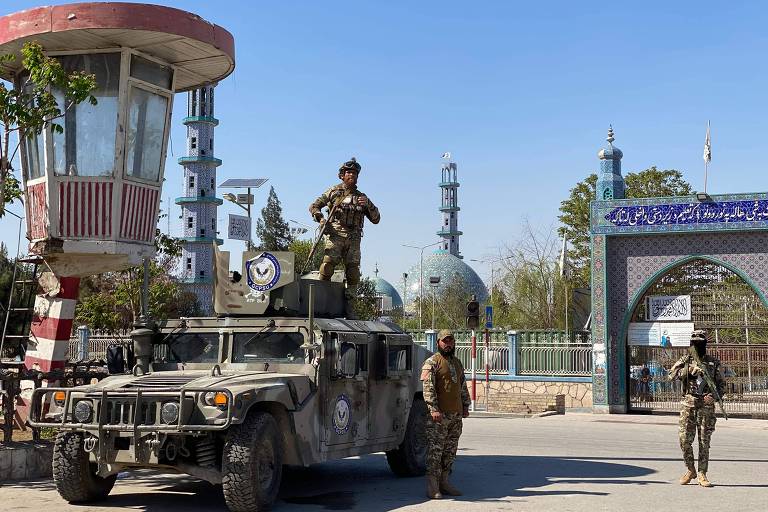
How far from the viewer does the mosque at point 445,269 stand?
Answer: 101812mm

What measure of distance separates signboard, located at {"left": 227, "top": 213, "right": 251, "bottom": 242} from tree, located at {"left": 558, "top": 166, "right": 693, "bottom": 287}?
26.9 m

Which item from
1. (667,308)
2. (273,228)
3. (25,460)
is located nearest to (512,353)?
(667,308)

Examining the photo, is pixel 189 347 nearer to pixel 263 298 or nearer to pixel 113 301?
pixel 263 298

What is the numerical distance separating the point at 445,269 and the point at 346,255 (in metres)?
96.3

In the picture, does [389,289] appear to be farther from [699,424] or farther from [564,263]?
[699,424]

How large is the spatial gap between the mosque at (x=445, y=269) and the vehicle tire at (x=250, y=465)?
7539 centimetres

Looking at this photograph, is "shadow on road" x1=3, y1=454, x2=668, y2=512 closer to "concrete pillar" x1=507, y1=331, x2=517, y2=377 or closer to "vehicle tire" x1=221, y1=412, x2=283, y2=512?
"vehicle tire" x1=221, y1=412, x2=283, y2=512

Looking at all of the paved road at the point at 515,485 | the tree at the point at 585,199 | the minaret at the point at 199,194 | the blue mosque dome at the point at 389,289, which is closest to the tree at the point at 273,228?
the minaret at the point at 199,194

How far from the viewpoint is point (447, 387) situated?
1050 centimetres

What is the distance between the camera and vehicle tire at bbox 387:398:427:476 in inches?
475

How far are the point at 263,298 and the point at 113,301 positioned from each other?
3823 cm

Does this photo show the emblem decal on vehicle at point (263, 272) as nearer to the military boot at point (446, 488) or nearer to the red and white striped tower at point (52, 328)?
the military boot at point (446, 488)

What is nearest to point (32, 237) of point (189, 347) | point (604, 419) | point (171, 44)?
point (171, 44)

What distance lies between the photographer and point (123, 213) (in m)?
13.7
